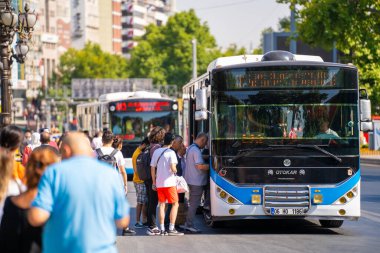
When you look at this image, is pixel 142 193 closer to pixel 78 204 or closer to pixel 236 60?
pixel 236 60

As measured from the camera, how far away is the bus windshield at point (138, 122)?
1433 inches

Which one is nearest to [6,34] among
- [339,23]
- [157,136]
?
[157,136]

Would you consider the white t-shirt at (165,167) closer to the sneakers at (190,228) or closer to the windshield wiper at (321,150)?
the sneakers at (190,228)

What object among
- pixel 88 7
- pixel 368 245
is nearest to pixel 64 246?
pixel 368 245

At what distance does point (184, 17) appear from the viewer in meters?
114

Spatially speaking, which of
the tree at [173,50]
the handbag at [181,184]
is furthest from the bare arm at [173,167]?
the tree at [173,50]

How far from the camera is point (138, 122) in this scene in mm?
36781

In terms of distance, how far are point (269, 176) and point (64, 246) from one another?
1007cm

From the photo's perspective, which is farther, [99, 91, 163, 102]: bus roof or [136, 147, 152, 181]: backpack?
[99, 91, 163, 102]: bus roof

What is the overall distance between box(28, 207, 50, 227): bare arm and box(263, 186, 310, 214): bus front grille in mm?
9714

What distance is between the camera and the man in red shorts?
16.9 m

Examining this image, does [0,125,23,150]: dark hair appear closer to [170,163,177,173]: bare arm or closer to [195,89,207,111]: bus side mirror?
[170,163,177,173]: bare arm

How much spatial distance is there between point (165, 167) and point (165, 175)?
0.41 feet

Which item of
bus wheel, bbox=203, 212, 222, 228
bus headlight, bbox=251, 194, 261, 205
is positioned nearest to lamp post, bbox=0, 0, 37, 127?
bus wheel, bbox=203, 212, 222, 228
